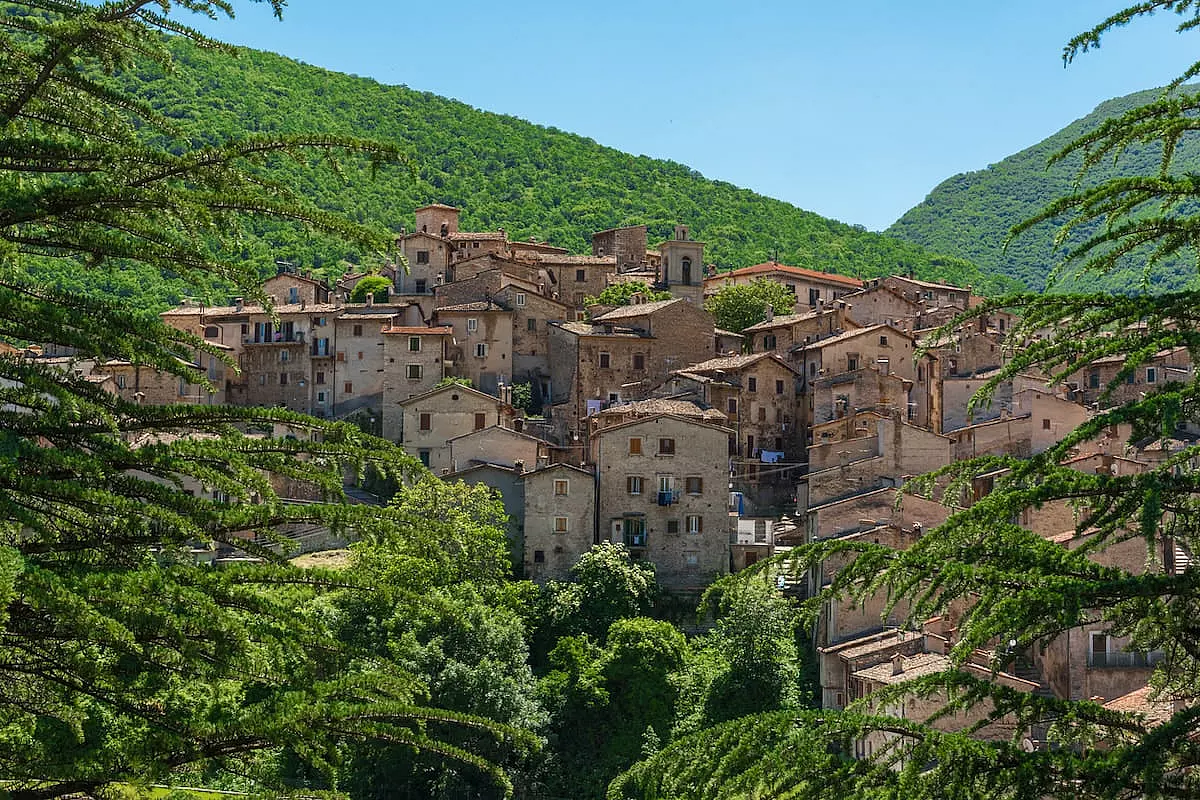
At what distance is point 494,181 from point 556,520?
97203 mm

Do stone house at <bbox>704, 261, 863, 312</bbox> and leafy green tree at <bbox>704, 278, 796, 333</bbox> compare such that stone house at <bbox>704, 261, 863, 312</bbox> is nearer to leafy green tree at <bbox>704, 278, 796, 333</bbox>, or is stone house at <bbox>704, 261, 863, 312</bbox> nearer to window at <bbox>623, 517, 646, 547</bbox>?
leafy green tree at <bbox>704, 278, 796, 333</bbox>

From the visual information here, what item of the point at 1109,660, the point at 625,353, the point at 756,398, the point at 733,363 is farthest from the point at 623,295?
the point at 1109,660

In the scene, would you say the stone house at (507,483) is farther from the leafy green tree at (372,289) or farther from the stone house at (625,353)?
the leafy green tree at (372,289)

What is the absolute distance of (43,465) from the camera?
823cm

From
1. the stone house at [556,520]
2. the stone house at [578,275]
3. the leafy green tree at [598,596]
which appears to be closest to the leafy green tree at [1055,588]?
the leafy green tree at [598,596]

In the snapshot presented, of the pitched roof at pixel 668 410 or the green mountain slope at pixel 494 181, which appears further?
the green mountain slope at pixel 494 181

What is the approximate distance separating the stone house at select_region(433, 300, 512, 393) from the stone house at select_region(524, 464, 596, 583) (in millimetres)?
15185

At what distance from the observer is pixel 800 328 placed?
230 feet

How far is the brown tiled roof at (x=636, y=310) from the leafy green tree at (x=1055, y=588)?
194 feet

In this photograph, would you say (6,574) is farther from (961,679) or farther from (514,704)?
(514,704)

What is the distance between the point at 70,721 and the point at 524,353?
211 feet

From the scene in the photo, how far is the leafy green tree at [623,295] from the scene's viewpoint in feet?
254

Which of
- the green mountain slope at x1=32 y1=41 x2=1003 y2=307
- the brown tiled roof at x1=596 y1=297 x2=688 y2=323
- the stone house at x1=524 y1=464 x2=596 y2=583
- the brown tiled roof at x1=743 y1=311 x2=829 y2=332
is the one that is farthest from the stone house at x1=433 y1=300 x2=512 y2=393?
the green mountain slope at x1=32 y1=41 x2=1003 y2=307

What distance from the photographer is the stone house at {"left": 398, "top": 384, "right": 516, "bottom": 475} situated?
61.3 m
